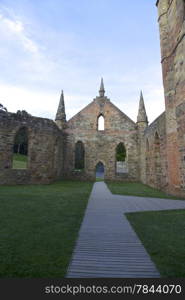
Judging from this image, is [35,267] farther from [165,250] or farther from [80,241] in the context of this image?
[165,250]

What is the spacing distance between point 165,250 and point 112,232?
126 cm

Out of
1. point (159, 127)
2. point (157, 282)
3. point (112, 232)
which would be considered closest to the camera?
point (157, 282)

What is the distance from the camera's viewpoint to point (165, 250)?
306cm

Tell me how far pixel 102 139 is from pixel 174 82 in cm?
1214

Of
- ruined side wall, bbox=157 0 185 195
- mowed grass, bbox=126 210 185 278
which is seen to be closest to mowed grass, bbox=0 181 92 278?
mowed grass, bbox=126 210 185 278

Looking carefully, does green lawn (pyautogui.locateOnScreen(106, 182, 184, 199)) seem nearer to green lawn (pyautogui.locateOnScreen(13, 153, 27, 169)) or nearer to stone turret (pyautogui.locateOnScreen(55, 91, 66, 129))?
stone turret (pyautogui.locateOnScreen(55, 91, 66, 129))

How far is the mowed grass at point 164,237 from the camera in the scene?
252 cm

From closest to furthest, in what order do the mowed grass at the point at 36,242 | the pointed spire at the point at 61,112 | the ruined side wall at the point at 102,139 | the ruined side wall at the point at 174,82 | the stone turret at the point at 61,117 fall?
the mowed grass at the point at 36,242 → the ruined side wall at the point at 174,82 → the ruined side wall at the point at 102,139 → the stone turret at the point at 61,117 → the pointed spire at the point at 61,112

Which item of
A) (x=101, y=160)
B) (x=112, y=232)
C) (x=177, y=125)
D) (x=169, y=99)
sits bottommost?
(x=112, y=232)

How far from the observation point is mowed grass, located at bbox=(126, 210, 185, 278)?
2.52 m

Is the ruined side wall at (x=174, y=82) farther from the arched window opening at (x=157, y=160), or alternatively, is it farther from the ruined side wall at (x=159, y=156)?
the arched window opening at (x=157, y=160)

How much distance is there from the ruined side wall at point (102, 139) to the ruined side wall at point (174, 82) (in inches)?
421

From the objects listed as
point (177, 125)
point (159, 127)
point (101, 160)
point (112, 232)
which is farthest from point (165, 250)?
point (101, 160)

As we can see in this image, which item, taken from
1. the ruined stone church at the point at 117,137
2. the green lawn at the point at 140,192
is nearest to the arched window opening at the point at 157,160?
the ruined stone church at the point at 117,137
